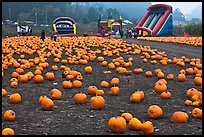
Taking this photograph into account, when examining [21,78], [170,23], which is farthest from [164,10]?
[21,78]

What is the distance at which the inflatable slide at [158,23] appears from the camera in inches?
1917

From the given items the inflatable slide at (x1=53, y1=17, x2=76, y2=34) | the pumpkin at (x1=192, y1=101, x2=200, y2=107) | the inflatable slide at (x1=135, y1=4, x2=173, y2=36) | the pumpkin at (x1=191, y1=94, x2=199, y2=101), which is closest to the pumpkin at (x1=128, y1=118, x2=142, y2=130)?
the pumpkin at (x1=192, y1=101, x2=200, y2=107)

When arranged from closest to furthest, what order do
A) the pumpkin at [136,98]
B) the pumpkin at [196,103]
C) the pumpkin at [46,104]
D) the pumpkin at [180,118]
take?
the pumpkin at [180,118]
the pumpkin at [46,104]
the pumpkin at [196,103]
the pumpkin at [136,98]

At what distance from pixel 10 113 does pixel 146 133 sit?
228cm

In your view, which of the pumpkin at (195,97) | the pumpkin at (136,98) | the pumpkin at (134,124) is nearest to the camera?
the pumpkin at (134,124)

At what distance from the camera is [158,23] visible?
162 ft

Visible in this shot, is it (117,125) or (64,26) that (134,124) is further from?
(64,26)

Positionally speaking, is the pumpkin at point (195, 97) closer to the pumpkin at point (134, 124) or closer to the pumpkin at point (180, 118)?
the pumpkin at point (180, 118)

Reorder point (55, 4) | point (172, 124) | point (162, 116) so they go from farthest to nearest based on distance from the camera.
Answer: point (55, 4)
point (162, 116)
point (172, 124)

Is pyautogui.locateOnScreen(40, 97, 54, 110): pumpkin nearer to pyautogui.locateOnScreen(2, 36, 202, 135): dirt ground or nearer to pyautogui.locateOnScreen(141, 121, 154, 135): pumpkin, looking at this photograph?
pyautogui.locateOnScreen(2, 36, 202, 135): dirt ground

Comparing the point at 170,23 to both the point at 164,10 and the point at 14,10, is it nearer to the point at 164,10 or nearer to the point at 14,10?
the point at 164,10

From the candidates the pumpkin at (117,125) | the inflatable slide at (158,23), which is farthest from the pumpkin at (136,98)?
the inflatable slide at (158,23)

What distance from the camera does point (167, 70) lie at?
38.7ft

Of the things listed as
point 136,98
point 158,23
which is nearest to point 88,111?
point 136,98
